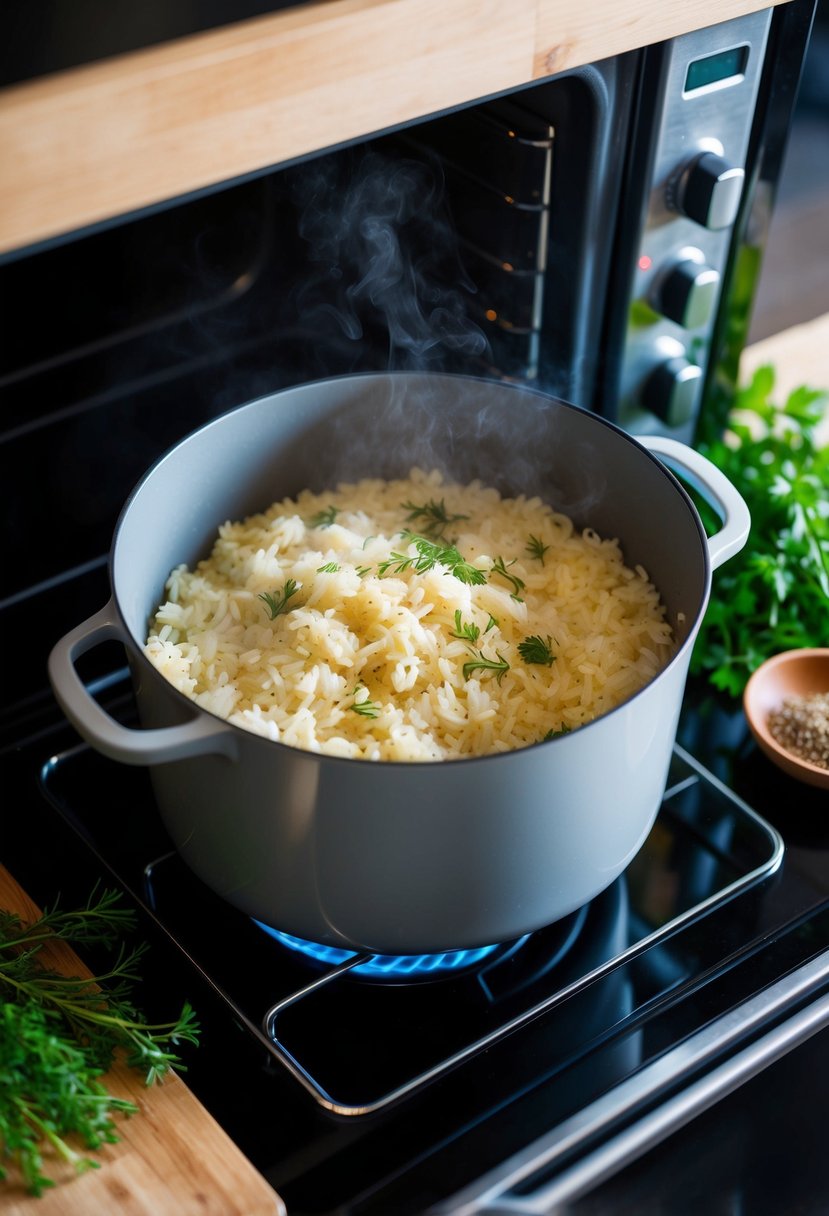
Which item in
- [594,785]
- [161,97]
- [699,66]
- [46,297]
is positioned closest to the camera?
[161,97]

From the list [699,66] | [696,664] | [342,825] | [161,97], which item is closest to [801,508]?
[696,664]

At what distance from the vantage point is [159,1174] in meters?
0.78

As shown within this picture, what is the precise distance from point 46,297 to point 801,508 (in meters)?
0.72

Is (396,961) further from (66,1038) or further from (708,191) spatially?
(708,191)

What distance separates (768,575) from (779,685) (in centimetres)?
11

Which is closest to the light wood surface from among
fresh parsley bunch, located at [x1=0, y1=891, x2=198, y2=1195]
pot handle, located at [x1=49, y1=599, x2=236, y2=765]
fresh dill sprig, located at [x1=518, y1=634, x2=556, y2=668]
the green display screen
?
the green display screen

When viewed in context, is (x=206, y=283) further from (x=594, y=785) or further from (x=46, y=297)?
(x=594, y=785)

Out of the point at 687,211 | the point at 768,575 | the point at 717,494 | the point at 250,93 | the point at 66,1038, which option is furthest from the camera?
the point at 768,575

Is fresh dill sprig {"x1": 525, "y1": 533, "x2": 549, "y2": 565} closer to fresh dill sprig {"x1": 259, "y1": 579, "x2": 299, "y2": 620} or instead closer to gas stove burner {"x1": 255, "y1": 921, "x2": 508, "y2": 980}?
fresh dill sprig {"x1": 259, "y1": 579, "x2": 299, "y2": 620}

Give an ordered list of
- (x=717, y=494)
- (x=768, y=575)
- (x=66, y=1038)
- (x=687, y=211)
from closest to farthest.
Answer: (x=66, y=1038) → (x=717, y=494) → (x=687, y=211) → (x=768, y=575)

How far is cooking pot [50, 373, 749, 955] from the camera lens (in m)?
0.75

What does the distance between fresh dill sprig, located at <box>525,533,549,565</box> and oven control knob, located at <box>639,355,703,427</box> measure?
0.67ft

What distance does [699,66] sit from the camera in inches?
38.9

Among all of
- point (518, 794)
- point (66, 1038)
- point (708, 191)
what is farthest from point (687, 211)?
point (66, 1038)
